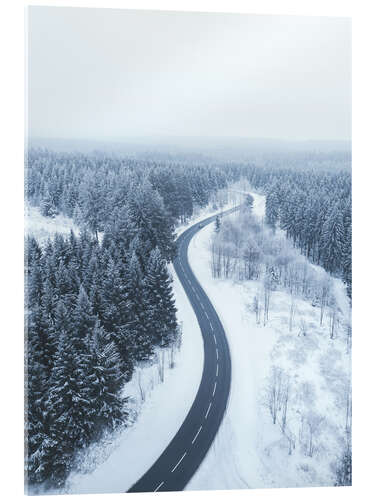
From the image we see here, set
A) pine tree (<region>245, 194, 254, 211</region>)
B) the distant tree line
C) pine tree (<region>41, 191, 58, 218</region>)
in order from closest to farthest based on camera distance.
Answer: pine tree (<region>41, 191, 58, 218</region>), the distant tree line, pine tree (<region>245, 194, 254, 211</region>)

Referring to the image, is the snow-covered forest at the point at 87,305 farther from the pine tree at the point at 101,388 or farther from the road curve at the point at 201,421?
the road curve at the point at 201,421

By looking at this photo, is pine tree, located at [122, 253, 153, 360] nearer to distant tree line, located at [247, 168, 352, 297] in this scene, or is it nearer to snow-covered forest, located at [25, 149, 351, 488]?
snow-covered forest, located at [25, 149, 351, 488]

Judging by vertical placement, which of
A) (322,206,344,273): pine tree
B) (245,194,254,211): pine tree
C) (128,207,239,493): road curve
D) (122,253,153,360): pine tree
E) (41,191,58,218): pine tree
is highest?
(245,194,254,211): pine tree

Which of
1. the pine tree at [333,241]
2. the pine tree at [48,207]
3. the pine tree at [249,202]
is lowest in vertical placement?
the pine tree at [333,241]

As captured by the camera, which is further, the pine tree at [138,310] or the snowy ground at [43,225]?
the pine tree at [138,310]

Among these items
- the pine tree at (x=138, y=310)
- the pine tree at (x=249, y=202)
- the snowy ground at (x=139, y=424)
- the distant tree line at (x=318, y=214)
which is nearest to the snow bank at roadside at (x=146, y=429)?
the snowy ground at (x=139, y=424)

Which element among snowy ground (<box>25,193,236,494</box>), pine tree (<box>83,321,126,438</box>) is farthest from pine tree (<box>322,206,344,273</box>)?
pine tree (<box>83,321,126,438</box>)
